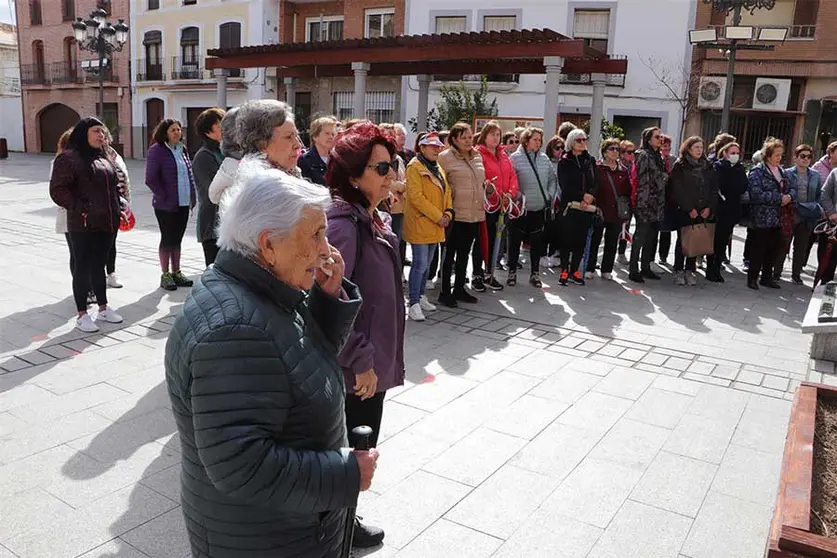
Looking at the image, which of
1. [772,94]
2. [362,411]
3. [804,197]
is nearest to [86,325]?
[362,411]

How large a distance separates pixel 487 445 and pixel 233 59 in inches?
543

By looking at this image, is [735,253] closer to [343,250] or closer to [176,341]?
[343,250]

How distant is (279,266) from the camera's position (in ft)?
5.59

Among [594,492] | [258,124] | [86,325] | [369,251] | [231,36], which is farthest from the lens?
[231,36]

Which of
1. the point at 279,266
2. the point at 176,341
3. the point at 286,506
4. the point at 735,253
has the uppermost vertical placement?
the point at 279,266

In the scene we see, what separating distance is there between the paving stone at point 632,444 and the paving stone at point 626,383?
0.49 meters

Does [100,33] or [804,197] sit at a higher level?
[100,33]

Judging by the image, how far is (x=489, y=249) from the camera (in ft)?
27.4

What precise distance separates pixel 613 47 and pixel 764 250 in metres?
14.1

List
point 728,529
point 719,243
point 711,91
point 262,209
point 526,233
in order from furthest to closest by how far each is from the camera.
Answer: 1. point 711,91
2. point 719,243
3. point 526,233
4. point 728,529
5. point 262,209

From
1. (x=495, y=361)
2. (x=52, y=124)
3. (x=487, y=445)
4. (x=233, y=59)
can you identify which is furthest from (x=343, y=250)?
(x=52, y=124)

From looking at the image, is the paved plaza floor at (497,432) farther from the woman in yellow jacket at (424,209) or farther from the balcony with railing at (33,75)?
the balcony with railing at (33,75)

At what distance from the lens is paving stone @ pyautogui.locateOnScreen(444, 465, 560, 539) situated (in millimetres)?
3160

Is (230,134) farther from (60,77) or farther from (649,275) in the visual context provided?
(60,77)
